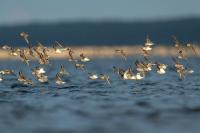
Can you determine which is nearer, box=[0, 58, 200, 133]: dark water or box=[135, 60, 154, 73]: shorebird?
box=[0, 58, 200, 133]: dark water

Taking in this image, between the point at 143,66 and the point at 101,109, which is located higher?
the point at 143,66

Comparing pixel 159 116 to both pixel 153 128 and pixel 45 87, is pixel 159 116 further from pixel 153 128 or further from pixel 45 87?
pixel 45 87

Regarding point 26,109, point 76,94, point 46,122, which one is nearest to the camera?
point 46,122

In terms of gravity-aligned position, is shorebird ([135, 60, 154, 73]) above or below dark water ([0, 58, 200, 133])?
above

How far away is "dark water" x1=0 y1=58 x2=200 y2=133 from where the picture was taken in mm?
24798

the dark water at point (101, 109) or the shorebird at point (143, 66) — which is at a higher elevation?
the shorebird at point (143, 66)

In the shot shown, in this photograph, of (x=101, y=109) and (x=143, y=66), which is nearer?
(x=101, y=109)

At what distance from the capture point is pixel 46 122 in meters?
26.2

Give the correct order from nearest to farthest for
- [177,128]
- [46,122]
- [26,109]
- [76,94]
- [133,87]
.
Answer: [177,128] < [46,122] < [26,109] < [76,94] < [133,87]

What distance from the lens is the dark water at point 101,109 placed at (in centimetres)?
2480

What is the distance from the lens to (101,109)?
1172 inches

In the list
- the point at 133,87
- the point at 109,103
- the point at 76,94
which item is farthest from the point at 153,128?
the point at 133,87

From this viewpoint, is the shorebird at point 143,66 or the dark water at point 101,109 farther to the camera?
the shorebird at point 143,66

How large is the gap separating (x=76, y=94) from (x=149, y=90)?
4544 millimetres
